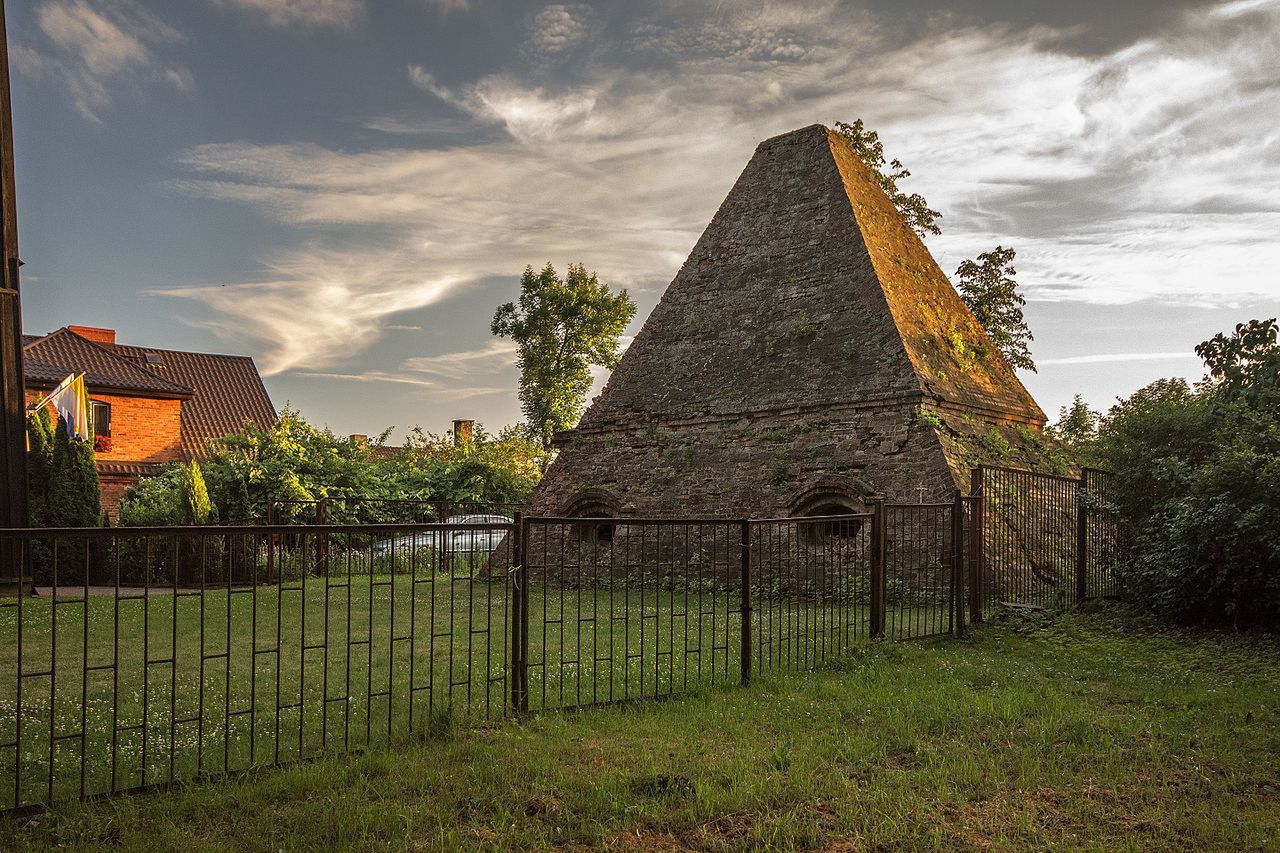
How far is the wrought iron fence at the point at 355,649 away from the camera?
205 inches

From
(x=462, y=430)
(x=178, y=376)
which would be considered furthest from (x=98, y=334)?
(x=462, y=430)

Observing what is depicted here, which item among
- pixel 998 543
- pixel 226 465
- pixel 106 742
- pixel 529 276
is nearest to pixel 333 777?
pixel 106 742

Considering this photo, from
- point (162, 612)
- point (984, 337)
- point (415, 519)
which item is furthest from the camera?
point (415, 519)

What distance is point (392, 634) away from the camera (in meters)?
5.52

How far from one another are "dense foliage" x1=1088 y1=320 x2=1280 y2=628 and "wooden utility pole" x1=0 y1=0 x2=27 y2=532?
16.8m

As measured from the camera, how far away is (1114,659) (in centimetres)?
942

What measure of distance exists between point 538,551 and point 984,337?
11.5 metres

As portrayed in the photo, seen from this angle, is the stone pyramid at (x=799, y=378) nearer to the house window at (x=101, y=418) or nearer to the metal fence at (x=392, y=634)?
the metal fence at (x=392, y=634)

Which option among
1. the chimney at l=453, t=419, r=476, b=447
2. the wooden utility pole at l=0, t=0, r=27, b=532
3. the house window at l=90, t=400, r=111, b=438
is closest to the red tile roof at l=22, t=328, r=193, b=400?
the house window at l=90, t=400, r=111, b=438

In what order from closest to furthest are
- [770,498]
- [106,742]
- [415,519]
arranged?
[106,742] → [770,498] → [415,519]

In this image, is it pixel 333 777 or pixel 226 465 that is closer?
pixel 333 777

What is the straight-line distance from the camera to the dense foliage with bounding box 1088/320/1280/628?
34.2 ft

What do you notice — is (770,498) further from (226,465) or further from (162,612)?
(226,465)

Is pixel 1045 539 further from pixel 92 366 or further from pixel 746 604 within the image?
pixel 92 366
